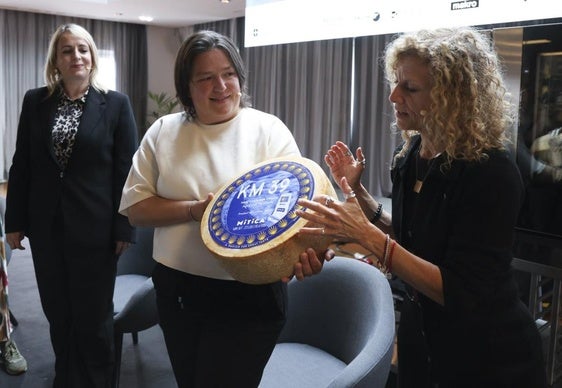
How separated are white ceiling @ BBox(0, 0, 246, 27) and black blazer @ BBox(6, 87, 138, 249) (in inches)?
215

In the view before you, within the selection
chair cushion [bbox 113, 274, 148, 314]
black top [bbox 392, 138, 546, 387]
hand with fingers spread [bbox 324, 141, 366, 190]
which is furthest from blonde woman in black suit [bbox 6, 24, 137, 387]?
black top [bbox 392, 138, 546, 387]

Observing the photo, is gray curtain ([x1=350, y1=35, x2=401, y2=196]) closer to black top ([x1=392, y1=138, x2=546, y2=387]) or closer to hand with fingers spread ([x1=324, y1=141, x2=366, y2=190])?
hand with fingers spread ([x1=324, y1=141, x2=366, y2=190])

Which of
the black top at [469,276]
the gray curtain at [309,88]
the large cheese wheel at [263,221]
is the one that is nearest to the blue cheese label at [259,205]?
the large cheese wheel at [263,221]

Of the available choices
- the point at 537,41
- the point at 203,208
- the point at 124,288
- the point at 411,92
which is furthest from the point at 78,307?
the point at 537,41

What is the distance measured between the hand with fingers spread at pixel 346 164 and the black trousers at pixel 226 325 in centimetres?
34

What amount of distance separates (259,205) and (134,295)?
1.20 m

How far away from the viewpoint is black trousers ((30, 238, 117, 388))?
211 cm

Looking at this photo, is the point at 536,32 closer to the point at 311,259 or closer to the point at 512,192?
the point at 512,192

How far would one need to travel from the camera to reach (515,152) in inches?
88.6

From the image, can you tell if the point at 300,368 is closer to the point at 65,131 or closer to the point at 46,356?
the point at 65,131

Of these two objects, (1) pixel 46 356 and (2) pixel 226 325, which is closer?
(2) pixel 226 325

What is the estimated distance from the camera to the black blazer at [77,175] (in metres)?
2.08

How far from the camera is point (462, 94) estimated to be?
1.13 m

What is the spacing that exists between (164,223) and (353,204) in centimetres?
48
